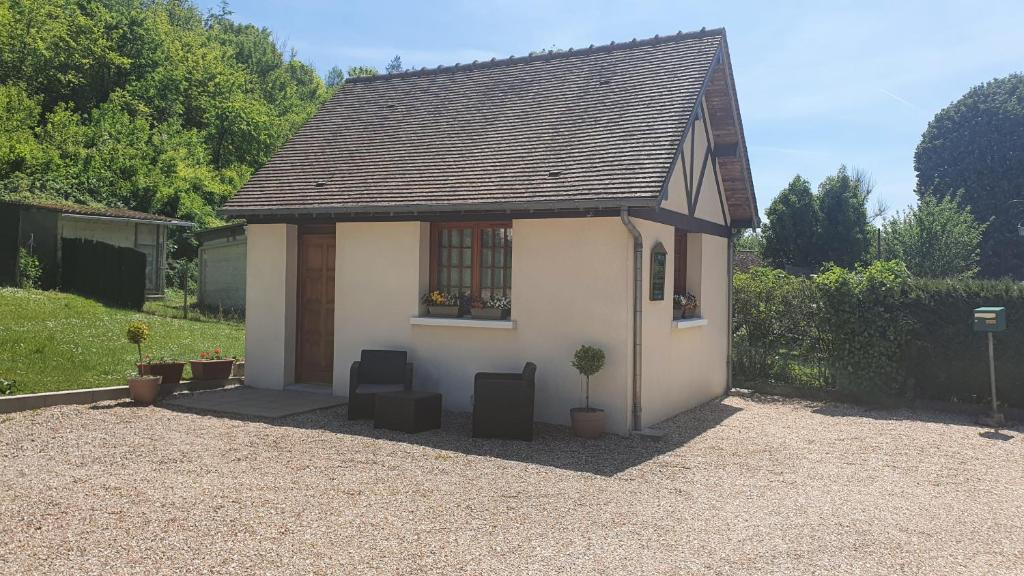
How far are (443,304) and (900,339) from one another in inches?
273

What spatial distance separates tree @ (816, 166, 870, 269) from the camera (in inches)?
1362

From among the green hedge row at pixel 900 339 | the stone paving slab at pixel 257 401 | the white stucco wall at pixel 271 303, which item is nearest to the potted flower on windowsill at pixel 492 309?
the stone paving slab at pixel 257 401

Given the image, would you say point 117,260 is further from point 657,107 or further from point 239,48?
point 239,48

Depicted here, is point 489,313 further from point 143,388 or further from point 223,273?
point 223,273

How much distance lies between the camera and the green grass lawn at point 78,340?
1098 cm

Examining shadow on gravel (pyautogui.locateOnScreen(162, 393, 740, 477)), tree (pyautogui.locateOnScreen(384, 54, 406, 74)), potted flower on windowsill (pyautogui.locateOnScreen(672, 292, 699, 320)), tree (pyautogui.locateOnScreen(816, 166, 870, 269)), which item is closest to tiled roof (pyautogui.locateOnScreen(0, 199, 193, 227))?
shadow on gravel (pyautogui.locateOnScreen(162, 393, 740, 477))

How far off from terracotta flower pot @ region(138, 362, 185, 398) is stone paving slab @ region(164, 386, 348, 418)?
0.15 meters

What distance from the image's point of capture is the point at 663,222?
391 inches

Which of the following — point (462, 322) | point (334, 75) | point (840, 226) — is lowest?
point (462, 322)

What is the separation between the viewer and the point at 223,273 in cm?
2209

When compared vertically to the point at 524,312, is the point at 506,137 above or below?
above

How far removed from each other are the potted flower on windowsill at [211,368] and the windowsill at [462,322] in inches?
129

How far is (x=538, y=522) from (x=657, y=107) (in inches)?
254

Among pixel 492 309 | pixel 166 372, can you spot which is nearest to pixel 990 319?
pixel 492 309
